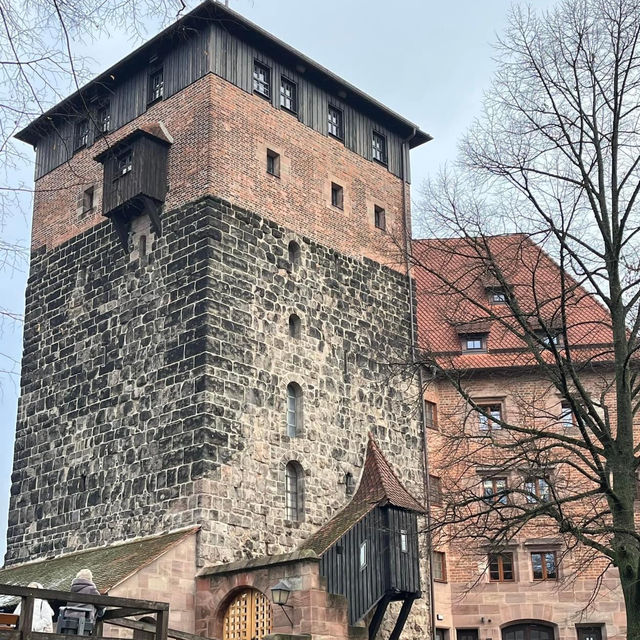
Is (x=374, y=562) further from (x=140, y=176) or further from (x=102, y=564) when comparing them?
(x=140, y=176)

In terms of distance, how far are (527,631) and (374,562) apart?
275 inches

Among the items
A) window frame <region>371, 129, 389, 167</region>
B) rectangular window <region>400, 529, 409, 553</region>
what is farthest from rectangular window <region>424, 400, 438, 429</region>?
window frame <region>371, 129, 389, 167</region>

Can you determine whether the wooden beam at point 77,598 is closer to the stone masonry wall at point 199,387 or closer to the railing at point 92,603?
the railing at point 92,603

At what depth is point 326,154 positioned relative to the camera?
26234 millimetres

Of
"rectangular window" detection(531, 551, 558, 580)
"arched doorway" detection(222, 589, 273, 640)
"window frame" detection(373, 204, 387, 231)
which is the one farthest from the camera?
"window frame" detection(373, 204, 387, 231)

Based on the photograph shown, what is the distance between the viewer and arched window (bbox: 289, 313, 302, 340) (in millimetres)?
23953

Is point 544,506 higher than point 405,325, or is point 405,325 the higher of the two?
point 405,325

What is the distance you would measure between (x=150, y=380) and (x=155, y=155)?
5.23m

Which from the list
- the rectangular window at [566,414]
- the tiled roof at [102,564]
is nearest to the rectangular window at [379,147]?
the rectangular window at [566,414]

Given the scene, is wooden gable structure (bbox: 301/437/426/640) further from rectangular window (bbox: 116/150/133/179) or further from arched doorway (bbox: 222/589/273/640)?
rectangular window (bbox: 116/150/133/179)

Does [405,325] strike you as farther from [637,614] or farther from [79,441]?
[637,614]

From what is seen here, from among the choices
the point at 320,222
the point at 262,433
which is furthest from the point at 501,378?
the point at 262,433

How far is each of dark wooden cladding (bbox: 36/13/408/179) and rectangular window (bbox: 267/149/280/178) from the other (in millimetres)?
1310

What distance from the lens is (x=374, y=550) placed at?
22.1 m
